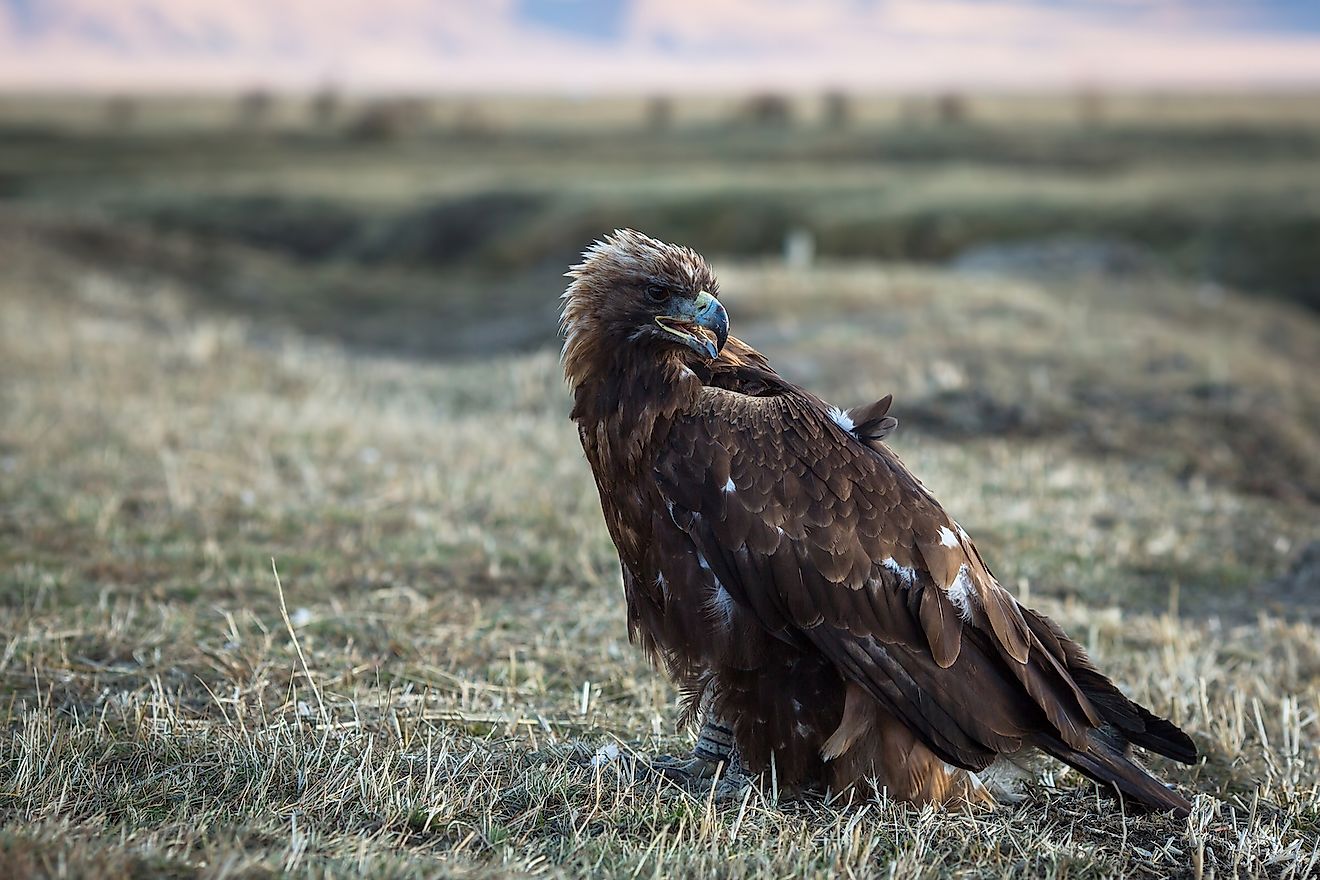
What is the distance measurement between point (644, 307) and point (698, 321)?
0.21 metres

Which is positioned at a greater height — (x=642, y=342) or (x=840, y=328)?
(x=642, y=342)

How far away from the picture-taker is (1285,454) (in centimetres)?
1184

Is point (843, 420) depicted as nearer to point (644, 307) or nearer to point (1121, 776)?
point (644, 307)

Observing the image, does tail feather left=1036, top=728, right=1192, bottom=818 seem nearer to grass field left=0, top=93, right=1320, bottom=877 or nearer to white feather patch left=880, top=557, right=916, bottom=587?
grass field left=0, top=93, right=1320, bottom=877

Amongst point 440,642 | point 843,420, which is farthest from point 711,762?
point 440,642

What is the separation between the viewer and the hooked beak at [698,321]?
4434mm

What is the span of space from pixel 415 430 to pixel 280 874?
766 cm

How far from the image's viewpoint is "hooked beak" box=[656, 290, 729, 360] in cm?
443

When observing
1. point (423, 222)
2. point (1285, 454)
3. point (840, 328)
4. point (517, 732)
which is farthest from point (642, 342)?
point (423, 222)

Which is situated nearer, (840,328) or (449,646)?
(449,646)

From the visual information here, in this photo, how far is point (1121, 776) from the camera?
4336 mm

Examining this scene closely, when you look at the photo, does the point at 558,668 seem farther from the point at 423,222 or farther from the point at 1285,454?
the point at 423,222

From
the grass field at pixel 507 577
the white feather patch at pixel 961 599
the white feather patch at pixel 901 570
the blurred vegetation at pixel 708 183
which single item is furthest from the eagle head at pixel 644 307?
the blurred vegetation at pixel 708 183

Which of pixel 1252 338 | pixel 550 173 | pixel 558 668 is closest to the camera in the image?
pixel 558 668
